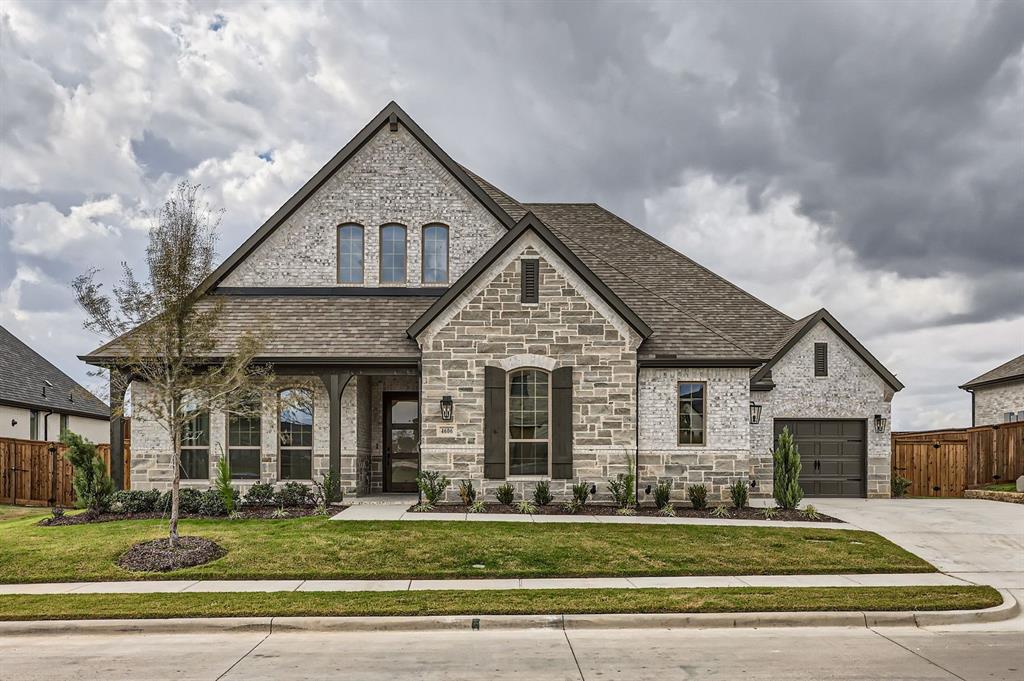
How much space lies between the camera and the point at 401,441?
19.2m

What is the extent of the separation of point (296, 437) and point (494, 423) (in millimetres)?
4996

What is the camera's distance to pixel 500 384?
55.6ft

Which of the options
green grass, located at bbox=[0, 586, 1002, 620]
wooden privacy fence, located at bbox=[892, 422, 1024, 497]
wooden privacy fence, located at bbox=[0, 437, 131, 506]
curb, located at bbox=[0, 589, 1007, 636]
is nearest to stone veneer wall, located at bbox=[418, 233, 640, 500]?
green grass, located at bbox=[0, 586, 1002, 620]

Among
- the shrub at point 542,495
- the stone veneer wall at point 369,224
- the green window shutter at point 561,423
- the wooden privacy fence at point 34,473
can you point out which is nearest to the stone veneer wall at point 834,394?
the green window shutter at point 561,423

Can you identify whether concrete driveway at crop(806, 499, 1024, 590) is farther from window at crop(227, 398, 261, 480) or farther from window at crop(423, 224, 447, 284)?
window at crop(227, 398, 261, 480)

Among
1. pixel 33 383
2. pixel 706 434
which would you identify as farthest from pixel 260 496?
pixel 33 383

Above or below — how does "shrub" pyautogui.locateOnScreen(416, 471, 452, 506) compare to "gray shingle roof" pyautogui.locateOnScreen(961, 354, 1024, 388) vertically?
below

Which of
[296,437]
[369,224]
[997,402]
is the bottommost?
[296,437]

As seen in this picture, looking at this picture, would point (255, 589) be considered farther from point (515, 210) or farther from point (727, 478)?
point (515, 210)

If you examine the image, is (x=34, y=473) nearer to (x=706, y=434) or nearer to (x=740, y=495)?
(x=706, y=434)

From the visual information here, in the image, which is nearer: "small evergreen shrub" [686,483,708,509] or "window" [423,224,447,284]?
"small evergreen shrub" [686,483,708,509]

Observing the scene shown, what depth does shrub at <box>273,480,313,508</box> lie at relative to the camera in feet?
53.6

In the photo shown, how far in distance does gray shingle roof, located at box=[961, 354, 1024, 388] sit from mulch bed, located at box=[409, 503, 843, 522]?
18.3m

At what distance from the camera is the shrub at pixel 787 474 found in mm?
16406
